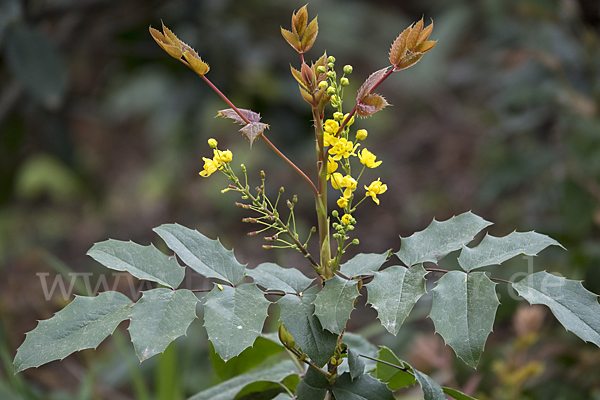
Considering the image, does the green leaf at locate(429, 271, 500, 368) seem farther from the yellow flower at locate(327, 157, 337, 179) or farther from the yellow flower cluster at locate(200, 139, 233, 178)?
the yellow flower cluster at locate(200, 139, 233, 178)

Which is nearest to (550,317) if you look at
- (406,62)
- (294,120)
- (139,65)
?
(294,120)

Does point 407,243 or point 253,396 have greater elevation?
point 407,243

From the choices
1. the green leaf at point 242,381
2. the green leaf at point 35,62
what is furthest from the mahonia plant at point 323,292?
the green leaf at point 35,62

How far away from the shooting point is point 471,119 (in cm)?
334

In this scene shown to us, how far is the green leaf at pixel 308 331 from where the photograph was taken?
542 mm

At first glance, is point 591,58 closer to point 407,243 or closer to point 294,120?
A: point 294,120

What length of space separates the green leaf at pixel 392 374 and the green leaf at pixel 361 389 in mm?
36

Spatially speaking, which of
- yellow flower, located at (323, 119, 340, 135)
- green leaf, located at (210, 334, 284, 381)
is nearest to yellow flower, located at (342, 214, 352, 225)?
yellow flower, located at (323, 119, 340, 135)

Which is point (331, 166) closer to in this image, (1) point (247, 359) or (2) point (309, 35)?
(2) point (309, 35)

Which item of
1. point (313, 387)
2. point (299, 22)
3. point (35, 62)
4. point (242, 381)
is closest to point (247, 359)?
point (242, 381)

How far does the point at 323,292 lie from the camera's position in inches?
21.7

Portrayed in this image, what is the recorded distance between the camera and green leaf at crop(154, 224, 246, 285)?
587 millimetres

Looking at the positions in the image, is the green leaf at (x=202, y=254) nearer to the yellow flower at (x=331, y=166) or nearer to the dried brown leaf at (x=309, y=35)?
the yellow flower at (x=331, y=166)

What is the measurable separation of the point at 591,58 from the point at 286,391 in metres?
1.48
